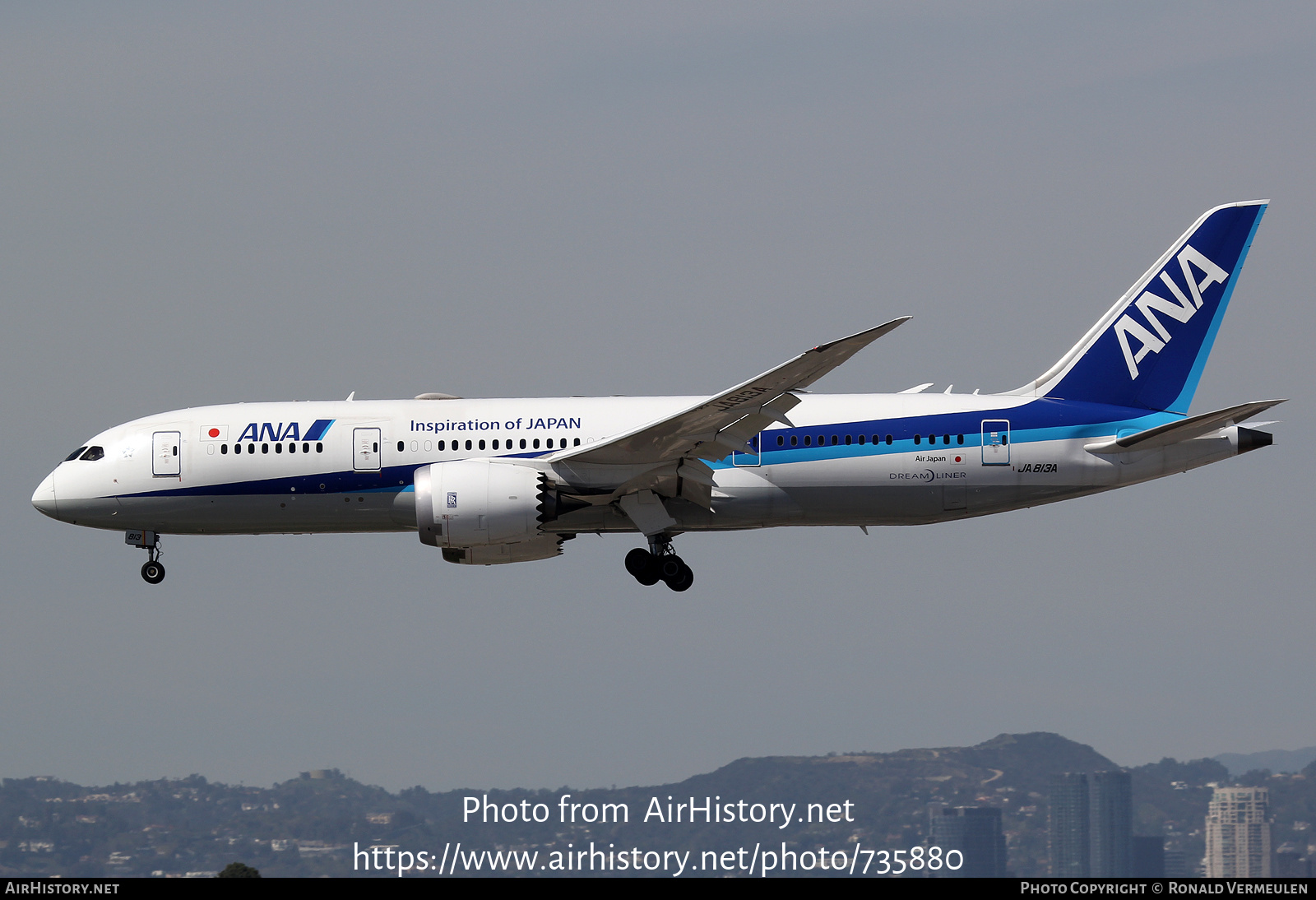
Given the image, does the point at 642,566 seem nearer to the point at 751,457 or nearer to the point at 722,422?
the point at 751,457

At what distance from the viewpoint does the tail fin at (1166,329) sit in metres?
32.1

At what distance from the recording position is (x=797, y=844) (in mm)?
81000

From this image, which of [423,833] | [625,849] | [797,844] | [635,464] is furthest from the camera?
[797,844]

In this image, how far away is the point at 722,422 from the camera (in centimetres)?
2905

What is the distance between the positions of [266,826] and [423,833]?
14.1 metres

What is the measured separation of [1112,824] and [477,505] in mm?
74233

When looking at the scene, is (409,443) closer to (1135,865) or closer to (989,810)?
(989,810)

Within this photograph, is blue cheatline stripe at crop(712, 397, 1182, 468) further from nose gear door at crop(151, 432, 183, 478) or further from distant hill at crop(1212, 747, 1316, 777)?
distant hill at crop(1212, 747, 1316, 777)

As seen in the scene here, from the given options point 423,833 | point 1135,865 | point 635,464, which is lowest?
point 1135,865

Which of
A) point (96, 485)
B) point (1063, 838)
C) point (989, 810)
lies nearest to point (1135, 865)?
point (1063, 838)

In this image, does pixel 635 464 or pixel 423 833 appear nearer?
pixel 635 464

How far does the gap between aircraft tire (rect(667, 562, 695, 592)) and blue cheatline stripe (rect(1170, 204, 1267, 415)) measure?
1097 cm

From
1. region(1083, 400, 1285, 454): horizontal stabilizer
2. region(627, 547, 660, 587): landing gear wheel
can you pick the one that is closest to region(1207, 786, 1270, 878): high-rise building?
region(1083, 400, 1285, 454): horizontal stabilizer
